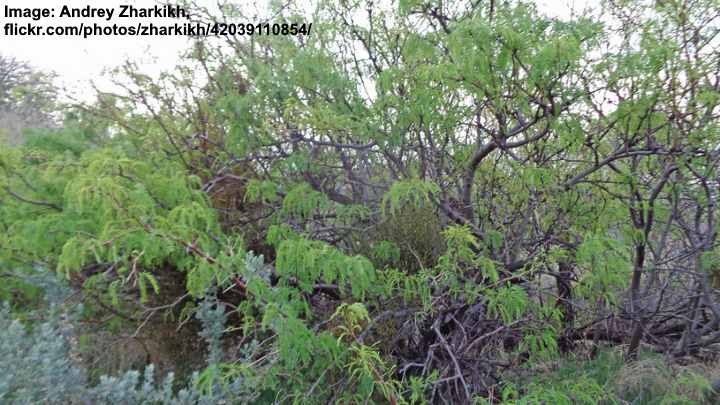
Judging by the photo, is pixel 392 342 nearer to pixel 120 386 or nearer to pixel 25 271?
pixel 120 386

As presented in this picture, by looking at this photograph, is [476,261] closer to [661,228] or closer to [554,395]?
[554,395]

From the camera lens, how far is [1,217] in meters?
2.71

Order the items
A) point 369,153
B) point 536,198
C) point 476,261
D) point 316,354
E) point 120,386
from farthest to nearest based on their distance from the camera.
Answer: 1. point 369,153
2. point 536,198
3. point 476,261
4. point 316,354
5. point 120,386

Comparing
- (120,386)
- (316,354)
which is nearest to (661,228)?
(316,354)

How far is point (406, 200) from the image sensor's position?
2852 mm

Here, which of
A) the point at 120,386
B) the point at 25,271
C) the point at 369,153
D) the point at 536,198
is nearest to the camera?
the point at 120,386

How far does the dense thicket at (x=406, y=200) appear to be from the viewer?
2312 mm

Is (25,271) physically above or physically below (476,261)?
below

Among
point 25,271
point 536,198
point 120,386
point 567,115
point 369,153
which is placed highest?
point 567,115

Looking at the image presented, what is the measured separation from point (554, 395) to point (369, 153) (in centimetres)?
173

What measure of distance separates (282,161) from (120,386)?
60.8 inches

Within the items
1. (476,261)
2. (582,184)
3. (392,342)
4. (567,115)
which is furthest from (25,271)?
(582,184)

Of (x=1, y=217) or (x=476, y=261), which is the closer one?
(x=476, y=261)

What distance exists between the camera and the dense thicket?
2.31 metres
